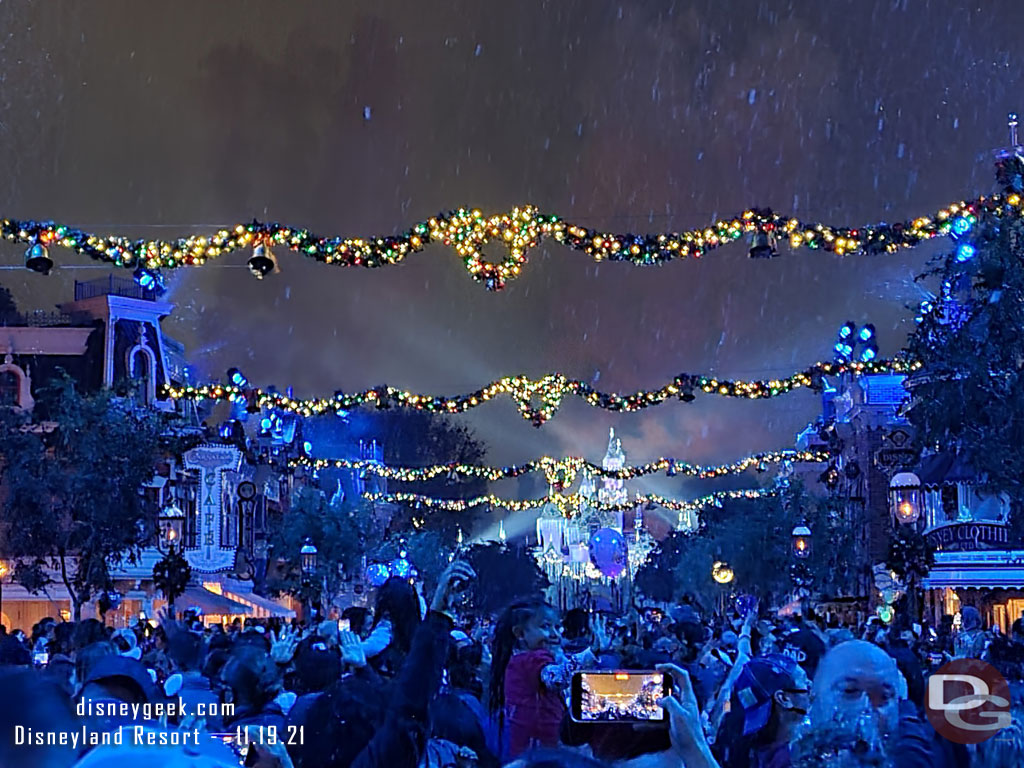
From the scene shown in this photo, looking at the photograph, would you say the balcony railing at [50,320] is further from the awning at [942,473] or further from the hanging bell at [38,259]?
the hanging bell at [38,259]

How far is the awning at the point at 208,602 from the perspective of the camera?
157ft

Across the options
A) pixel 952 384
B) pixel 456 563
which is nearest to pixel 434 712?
pixel 456 563

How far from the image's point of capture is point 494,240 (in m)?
16.7

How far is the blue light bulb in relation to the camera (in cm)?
1972

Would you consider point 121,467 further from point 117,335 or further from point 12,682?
point 12,682

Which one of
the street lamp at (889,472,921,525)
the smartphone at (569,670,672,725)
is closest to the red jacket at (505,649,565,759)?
the smartphone at (569,670,672,725)

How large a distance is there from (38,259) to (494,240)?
5460 millimetres

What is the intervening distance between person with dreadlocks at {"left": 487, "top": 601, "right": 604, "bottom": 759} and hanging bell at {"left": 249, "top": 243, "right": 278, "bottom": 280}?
9.15 metres

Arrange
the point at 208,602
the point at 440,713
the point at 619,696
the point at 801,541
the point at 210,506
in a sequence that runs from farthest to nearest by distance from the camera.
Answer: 1. the point at 210,506
2. the point at 208,602
3. the point at 801,541
4. the point at 440,713
5. the point at 619,696

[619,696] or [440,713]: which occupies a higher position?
[619,696]

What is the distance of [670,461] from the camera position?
38.8 m

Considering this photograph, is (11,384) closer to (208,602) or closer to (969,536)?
(208,602)

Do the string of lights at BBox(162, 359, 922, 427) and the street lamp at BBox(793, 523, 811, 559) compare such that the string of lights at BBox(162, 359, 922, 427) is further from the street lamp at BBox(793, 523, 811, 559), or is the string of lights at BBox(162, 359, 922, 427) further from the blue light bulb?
the street lamp at BBox(793, 523, 811, 559)

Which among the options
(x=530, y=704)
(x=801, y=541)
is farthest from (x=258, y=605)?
(x=530, y=704)
